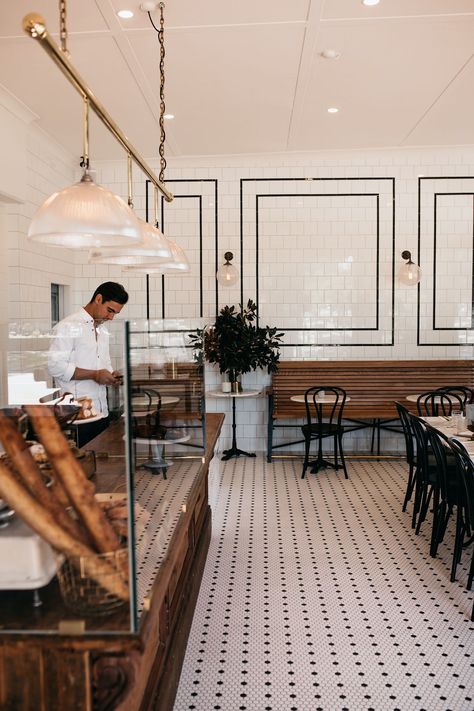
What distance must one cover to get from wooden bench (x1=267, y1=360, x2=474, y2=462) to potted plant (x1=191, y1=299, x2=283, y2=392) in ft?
1.09

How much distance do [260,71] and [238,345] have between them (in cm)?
312

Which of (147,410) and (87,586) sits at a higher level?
(147,410)

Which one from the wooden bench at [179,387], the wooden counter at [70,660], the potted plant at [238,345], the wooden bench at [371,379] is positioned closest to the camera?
the wooden counter at [70,660]

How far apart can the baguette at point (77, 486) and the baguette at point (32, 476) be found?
1.1 inches

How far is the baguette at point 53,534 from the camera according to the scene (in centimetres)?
137

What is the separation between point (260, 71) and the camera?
5.03 meters

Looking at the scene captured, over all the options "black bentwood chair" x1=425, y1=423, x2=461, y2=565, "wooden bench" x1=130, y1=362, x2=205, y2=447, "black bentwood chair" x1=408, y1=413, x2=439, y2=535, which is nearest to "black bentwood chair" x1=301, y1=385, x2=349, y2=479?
"black bentwood chair" x1=408, y1=413, x2=439, y2=535

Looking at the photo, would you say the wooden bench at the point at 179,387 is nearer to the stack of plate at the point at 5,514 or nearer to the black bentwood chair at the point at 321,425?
the stack of plate at the point at 5,514

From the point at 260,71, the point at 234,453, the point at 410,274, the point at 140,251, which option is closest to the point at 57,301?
the point at 234,453

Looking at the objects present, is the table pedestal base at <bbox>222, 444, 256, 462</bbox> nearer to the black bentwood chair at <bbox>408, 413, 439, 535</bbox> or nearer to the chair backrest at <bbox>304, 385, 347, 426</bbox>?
the chair backrest at <bbox>304, 385, 347, 426</bbox>

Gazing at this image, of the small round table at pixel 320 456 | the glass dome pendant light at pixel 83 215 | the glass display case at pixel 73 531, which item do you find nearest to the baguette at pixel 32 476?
the glass display case at pixel 73 531

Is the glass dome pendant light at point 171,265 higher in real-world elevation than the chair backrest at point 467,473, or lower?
higher

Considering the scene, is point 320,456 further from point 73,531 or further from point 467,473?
point 73,531

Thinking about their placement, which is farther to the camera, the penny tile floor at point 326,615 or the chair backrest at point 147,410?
the penny tile floor at point 326,615
